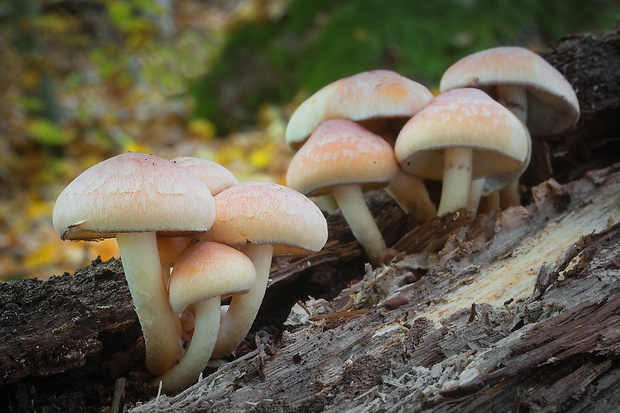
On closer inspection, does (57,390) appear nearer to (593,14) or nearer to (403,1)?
(403,1)

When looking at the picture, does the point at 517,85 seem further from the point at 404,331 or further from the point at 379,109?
the point at 404,331

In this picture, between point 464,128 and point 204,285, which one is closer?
point 204,285

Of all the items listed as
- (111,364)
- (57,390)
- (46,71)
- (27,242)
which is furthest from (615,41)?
(46,71)

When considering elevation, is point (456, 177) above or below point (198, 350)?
above

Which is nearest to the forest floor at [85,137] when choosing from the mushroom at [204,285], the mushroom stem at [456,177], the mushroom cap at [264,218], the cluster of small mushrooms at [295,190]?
the cluster of small mushrooms at [295,190]

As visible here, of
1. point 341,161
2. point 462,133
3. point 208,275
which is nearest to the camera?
point 208,275

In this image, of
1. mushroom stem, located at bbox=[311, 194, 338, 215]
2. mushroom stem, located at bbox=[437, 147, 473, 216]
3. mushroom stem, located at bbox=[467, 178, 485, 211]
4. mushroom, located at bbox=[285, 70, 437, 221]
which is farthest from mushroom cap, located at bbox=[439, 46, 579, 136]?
mushroom stem, located at bbox=[311, 194, 338, 215]

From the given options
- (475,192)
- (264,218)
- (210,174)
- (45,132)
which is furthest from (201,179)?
(45,132)

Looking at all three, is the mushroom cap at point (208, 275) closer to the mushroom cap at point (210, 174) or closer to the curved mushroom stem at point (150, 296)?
the curved mushroom stem at point (150, 296)
